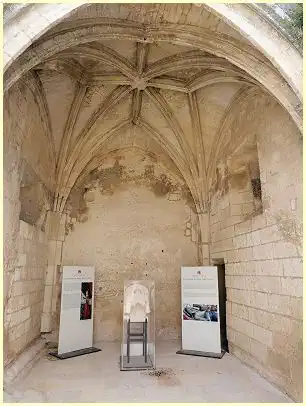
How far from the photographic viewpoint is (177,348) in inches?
233

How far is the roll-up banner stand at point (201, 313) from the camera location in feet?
17.9

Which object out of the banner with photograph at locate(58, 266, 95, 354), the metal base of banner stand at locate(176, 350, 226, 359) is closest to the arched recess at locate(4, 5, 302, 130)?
the banner with photograph at locate(58, 266, 95, 354)

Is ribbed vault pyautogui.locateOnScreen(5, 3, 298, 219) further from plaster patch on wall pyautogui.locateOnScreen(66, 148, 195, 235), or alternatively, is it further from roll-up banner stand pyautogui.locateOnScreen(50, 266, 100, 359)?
roll-up banner stand pyautogui.locateOnScreen(50, 266, 100, 359)

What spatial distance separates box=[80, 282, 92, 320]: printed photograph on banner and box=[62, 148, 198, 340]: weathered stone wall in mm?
819

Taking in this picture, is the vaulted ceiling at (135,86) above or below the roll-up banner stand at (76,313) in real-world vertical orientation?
above

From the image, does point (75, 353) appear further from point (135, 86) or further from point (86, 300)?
point (135, 86)

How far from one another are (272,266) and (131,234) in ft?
11.8

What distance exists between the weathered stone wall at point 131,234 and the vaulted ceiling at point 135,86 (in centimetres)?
43

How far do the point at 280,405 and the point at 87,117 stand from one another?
5.50m

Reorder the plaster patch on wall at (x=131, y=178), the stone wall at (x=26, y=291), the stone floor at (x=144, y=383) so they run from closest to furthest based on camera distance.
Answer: the stone floor at (x=144, y=383)
the stone wall at (x=26, y=291)
the plaster patch on wall at (x=131, y=178)

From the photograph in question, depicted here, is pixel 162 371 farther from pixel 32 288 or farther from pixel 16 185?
pixel 16 185

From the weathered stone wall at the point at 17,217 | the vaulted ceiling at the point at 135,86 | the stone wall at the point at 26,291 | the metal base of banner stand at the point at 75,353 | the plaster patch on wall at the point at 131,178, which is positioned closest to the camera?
the vaulted ceiling at the point at 135,86

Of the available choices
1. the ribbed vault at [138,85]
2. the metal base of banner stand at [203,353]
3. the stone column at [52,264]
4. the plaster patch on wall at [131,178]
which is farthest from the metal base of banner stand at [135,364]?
the plaster patch on wall at [131,178]

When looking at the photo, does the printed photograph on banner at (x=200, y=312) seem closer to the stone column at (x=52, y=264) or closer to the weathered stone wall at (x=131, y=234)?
the weathered stone wall at (x=131, y=234)
